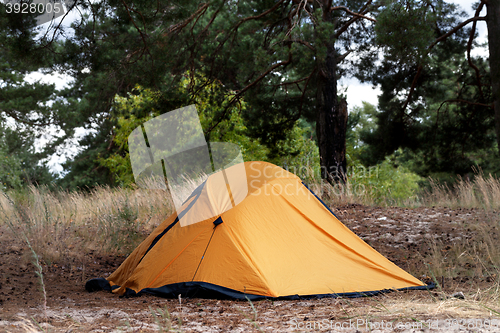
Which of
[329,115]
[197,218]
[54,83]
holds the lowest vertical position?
[197,218]

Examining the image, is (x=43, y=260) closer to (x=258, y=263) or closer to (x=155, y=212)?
(x=155, y=212)

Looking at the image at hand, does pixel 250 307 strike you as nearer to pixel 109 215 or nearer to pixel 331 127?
pixel 109 215

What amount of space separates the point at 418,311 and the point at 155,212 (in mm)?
5779

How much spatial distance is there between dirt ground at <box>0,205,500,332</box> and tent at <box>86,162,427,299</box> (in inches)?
8.0

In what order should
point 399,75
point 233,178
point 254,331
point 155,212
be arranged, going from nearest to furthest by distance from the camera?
1. point 254,331
2. point 233,178
3. point 155,212
4. point 399,75

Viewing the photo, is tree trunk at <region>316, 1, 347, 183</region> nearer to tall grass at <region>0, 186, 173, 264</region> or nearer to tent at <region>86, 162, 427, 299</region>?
tall grass at <region>0, 186, 173, 264</region>

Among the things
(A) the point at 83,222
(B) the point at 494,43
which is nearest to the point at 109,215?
(A) the point at 83,222

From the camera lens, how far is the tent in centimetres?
383

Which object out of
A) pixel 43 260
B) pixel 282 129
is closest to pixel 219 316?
pixel 43 260

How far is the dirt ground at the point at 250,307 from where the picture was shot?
2430 mm

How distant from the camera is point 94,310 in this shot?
3.23 metres

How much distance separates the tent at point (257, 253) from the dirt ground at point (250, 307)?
203mm

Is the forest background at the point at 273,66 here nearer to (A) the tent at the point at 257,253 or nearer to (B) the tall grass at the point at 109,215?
(B) the tall grass at the point at 109,215

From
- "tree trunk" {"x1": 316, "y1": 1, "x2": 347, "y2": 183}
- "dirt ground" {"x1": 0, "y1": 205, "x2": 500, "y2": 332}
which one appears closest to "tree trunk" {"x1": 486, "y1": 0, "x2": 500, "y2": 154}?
"dirt ground" {"x1": 0, "y1": 205, "x2": 500, "y2": 332}
